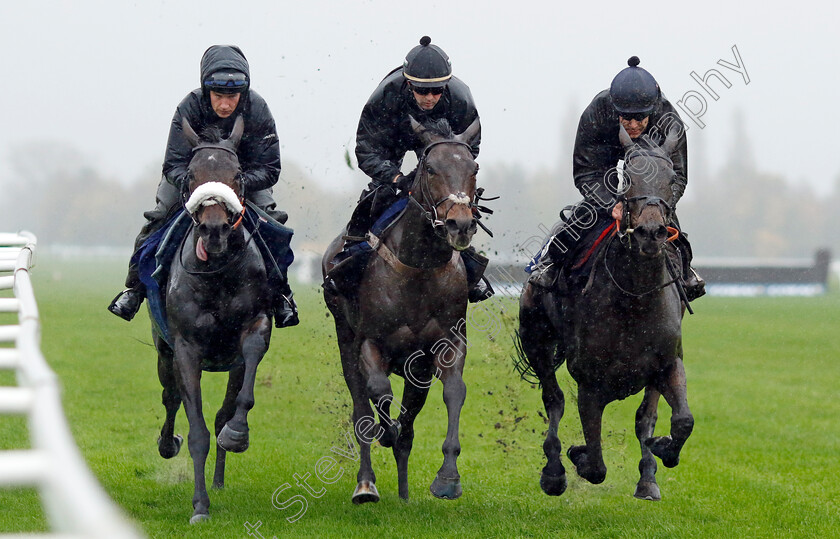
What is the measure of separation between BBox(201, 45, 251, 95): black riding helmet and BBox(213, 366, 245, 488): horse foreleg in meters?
2.01

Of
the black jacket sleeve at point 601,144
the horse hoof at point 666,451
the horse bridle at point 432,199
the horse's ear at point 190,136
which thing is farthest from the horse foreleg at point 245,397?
the horse hoof at point 666,451

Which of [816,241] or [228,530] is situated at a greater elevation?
[228,530]

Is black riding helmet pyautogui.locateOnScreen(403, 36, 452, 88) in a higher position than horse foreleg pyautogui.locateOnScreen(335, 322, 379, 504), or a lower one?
higher

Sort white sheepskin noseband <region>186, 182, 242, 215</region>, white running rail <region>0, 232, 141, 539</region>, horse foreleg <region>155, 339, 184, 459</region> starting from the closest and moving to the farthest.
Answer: white running rail <region>0, 232, 141, 539</region> → white sheepskin noseband <region>186, 182, 242, 215</region> → horse foreleg <region>155, 339, 184, 459</region>

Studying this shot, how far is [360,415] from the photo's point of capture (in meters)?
7.28

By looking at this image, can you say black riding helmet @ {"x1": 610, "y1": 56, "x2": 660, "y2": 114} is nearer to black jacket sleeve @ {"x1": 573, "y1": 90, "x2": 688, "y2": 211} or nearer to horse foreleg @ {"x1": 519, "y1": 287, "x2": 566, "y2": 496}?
black jacket sleeve @ {"x1": 573, "y1": 90, "x2": 688, "y2": 211}

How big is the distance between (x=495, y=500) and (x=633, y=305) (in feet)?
6.78

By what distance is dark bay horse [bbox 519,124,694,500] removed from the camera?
580 cm

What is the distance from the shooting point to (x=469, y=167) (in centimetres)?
599

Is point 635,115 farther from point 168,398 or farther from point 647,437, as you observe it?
point 168,398

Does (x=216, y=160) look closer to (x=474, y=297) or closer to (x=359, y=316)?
(x=359, y=316)

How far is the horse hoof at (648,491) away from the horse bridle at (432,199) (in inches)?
102

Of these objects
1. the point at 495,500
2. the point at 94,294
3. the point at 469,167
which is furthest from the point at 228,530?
the point at 94,294

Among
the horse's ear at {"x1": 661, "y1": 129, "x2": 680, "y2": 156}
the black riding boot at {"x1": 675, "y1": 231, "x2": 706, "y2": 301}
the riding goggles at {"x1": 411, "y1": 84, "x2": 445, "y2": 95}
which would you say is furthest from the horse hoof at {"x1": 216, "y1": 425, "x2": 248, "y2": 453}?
the horse's ear at {"x1": 661, "y1": 129, "x2": 680, "y2": 156}
